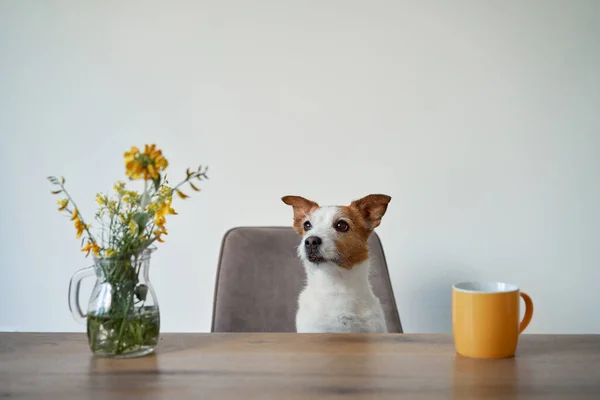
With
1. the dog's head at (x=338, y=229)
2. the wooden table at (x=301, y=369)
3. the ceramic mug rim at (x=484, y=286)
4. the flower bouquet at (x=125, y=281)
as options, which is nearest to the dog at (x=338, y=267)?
the dog's head at (x=338, y=229)

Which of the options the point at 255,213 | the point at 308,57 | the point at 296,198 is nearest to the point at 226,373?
the point at 296,198

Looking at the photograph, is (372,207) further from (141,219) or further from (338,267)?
(141,219)

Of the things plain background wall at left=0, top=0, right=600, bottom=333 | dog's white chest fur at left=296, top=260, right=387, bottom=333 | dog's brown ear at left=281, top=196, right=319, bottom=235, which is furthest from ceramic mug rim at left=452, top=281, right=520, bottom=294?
plain background wall at left=0, top=0, right=600, bottom=333

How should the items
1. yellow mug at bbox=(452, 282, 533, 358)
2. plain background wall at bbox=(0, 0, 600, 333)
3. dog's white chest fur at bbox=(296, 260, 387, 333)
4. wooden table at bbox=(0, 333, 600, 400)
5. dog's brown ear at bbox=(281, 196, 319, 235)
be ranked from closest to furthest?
wooden table at bbox=(0, 333, 600, 400) < yellow mug at bbox=(452, 282, 533, 358) < dog's white chest fur at bbox=(296, 260, 387, 333) < dog's brown ear at bbox=(281, 196, 319, 235) < plain background wall at bbox=(0, 0, 600, 333)

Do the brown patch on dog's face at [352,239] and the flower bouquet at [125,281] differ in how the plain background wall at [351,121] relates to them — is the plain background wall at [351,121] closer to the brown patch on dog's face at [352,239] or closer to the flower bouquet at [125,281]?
the brown patch on dog's face at [352,239]

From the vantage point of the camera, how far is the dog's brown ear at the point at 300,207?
5.10 ft

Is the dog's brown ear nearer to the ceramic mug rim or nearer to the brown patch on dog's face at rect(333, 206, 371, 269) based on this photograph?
the brown patch on dog's face at rect(333, 206, 371, 269)

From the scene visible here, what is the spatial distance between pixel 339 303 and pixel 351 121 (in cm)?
79

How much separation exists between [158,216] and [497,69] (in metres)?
1.47

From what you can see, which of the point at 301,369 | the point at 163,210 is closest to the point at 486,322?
the point at 301,369

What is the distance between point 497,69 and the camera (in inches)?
81.3

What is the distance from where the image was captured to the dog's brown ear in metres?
1.55

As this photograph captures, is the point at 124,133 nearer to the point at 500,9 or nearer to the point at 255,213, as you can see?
the point at 255,213

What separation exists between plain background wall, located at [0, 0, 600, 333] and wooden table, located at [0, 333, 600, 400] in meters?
0.99
